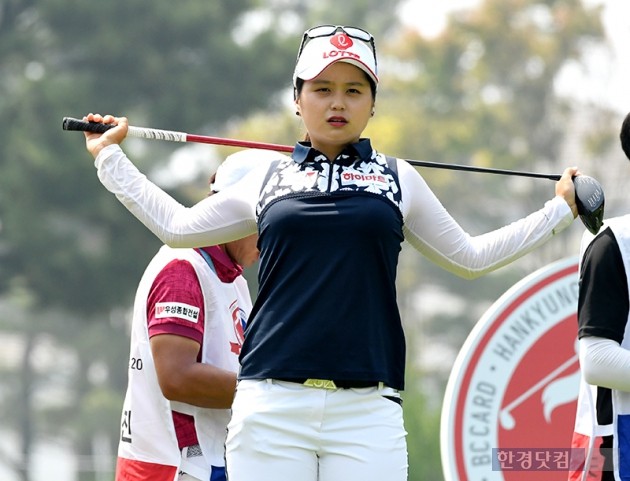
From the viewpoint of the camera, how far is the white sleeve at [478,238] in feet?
13.7

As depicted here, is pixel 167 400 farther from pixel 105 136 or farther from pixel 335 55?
pixel 335 55

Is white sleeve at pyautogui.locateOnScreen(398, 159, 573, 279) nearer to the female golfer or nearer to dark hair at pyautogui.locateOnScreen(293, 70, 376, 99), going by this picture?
the female golfer

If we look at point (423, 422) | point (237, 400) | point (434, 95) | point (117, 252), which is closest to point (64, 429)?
point (117, 252)

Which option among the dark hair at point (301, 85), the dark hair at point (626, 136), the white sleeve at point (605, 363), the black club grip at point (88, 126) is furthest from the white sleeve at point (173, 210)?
the dark hair at point (626, 136)

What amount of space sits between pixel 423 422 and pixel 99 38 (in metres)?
10.4

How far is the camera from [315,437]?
3.87m

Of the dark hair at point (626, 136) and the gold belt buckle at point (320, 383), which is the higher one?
the dark hair at point (626, 136)

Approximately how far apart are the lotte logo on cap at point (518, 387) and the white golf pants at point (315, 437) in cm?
237

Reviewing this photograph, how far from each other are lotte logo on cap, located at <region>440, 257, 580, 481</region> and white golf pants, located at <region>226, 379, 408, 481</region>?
2369mm

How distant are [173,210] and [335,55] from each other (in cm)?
59

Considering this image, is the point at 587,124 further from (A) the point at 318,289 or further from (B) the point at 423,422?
(A) the point at 318,289

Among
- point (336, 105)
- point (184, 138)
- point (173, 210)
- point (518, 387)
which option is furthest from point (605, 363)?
point (518, 387)

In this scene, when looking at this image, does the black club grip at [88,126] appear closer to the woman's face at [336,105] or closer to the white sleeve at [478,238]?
the woman's face at [336,105]

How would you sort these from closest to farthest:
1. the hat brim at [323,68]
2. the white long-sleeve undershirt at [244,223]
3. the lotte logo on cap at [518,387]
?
the hat brim at [323,68]
the white long-sleeve undershirt at [244,223]
the lotte logo on cap at [518,387]
